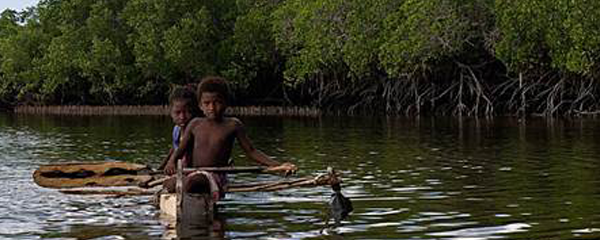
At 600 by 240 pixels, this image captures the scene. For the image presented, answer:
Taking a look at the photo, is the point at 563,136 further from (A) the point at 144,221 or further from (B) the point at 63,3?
A: (B) the point at 63,3

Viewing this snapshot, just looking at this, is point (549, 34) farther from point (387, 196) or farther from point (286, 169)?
point (286, 169)

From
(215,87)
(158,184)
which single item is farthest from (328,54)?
(215,87)

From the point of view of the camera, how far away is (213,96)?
35.5 ft

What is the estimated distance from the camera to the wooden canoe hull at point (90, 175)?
40.9 ft

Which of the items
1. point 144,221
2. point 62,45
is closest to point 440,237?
point 144,221

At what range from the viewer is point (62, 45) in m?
56.5

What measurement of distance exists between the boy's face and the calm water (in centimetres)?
103

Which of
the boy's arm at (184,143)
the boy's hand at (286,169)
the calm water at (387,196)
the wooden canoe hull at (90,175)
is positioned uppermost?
the boy's arm at (184,143)

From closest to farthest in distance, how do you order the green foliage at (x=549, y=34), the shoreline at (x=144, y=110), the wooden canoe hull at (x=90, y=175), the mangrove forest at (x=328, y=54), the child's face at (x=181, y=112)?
the child's face at (x=181, y=112), the wooden canoe hull at (x=90, y=175), the green foliage at (x=549, y=34), the mangrove forest at (x=328, y=54), the shoreline at (x=144, y=110)

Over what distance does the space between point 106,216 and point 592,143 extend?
12788 mm

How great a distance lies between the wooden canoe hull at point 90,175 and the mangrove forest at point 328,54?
2031 cm

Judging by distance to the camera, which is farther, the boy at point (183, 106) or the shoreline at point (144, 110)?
the shoreline at point (144, 110)

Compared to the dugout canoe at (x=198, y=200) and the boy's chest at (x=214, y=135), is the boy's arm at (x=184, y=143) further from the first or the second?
the dugout canoe at (x=198, y=200)

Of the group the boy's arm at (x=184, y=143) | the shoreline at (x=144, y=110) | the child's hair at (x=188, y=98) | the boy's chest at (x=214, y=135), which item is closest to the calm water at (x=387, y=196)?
the boy's arm at (x=184, y=143)
